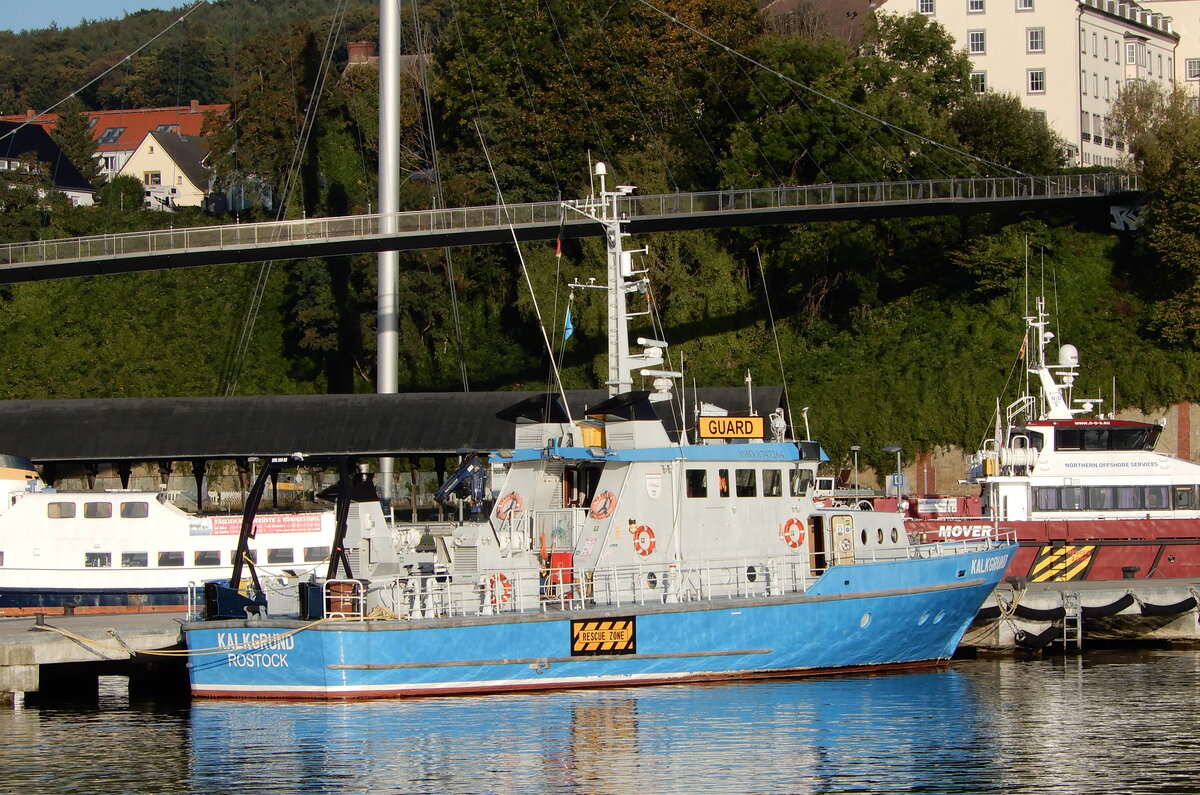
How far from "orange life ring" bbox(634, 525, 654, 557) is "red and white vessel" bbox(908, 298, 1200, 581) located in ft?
35.8

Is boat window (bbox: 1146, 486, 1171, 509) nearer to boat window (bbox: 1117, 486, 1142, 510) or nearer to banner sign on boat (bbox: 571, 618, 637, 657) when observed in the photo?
boat window (bbox: 1117, 486, 1142, 510)

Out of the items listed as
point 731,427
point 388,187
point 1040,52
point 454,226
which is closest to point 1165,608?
point 731,427

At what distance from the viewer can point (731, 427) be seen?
28.2 meters

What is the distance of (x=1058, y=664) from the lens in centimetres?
2981

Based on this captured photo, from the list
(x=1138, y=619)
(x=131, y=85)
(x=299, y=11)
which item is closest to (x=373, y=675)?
(x=1138, y=619)

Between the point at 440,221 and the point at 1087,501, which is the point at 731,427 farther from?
the point at 440,221

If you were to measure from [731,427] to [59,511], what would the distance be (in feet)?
58.8

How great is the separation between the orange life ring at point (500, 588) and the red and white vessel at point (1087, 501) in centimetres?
1336

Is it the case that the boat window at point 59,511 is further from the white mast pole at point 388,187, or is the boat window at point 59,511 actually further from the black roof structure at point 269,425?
the white mast pole at point 388,187

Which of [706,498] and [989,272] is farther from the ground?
[989,272]

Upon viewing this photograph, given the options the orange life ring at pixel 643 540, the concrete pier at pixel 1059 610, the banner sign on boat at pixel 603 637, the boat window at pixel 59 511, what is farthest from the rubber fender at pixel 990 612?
the boat window at pixel 59 511

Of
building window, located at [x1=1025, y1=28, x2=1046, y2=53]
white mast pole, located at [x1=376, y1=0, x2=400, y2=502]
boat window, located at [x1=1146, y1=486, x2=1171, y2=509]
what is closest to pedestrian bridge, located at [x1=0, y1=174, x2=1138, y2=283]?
white mast pole, located at [x1=376, y1=0, x2=400, y2=502]

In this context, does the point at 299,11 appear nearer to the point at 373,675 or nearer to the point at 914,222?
the point at 914,222

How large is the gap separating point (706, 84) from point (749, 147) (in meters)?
6.26
